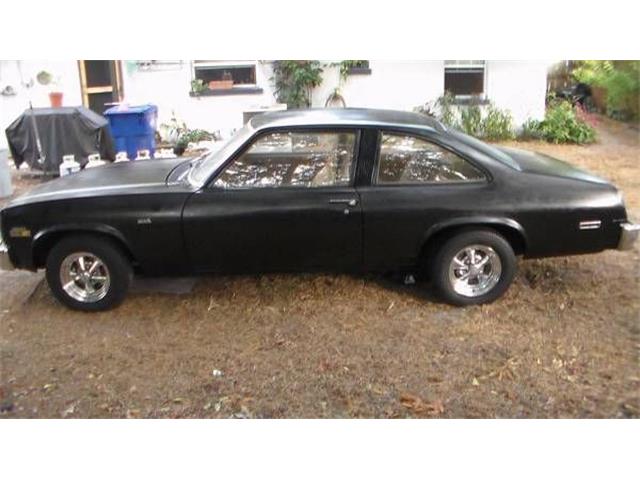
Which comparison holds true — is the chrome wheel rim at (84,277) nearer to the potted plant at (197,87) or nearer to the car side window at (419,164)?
the car side window at (419,164)

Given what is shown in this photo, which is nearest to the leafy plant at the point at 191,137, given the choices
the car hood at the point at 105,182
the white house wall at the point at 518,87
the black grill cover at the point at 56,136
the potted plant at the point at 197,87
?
the potted plant at the point at 197,87

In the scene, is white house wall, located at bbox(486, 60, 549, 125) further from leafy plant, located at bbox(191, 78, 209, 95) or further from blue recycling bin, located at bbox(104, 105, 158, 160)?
blue recycling bin, located at bbox(104, 105, 158, 160)

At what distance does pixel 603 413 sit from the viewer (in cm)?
330

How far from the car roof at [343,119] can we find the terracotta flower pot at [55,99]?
6939 millimetres

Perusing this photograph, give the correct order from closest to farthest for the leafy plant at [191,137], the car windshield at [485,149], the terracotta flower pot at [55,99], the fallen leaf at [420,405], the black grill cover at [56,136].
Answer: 1. the fallen leaf at [420,405]
2. the car windshield at [485,149]
3. the black grill cover at [56,136]
4. the terracotta flower pot at [55,99]
5. the leafy plant at [191,137]

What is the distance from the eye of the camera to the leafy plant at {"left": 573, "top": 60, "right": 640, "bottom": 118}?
11.6 meters

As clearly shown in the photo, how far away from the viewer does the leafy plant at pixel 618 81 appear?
1155 centimetres

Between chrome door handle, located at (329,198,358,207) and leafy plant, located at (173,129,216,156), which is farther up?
chrome door handle, located at (329,198,358,207)

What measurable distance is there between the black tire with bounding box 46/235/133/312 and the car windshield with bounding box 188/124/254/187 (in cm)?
77

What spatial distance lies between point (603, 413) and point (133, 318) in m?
3.15

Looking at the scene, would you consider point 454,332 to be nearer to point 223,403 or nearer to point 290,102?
point 223,403

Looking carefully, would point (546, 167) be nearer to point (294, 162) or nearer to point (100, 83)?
point (294, 162)

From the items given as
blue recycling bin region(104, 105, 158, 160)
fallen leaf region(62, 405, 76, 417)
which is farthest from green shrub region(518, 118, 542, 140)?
fallen leaf region(62, 405, 76, 417)
